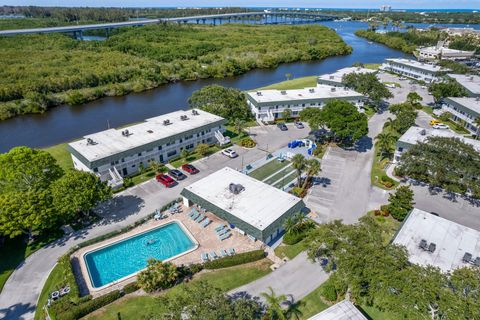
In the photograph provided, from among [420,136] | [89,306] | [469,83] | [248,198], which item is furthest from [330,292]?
[469,83]

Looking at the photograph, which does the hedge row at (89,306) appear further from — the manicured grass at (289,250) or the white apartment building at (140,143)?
the white apartment building at (140,143)

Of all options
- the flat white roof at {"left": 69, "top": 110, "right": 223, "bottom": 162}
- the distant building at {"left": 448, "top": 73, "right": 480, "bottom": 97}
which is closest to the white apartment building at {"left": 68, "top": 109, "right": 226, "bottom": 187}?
the flat white roof at {"left": 69, "top": 110, "right": 223, "bottom": 162}

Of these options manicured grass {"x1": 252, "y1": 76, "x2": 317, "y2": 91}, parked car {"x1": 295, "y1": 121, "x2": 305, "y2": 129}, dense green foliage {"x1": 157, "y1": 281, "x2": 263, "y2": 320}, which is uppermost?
dense green foliage {"x1": 157, "y1": 281, "x2": 263, "y2": 320}

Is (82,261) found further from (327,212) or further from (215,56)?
(215,56)

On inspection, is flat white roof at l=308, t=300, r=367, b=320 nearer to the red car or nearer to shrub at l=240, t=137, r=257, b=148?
the red car

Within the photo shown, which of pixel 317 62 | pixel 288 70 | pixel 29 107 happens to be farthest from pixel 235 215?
pixel 317 62

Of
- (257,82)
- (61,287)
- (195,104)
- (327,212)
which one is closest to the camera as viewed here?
(61,287)

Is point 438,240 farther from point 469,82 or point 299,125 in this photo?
point 469,82
